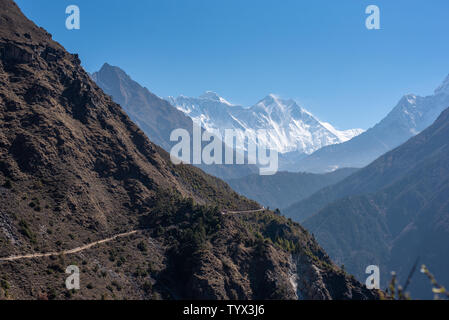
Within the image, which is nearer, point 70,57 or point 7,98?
point 7,98

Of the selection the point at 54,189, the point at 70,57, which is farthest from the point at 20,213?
the point at 70,57

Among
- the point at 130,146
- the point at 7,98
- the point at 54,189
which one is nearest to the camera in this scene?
the point at 54,189

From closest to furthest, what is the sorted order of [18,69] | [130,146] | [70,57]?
[18,69], [130,146], [70,57]

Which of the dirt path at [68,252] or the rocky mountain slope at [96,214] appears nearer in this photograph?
the dirt path at [68,252]

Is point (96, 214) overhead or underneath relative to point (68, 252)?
overhead

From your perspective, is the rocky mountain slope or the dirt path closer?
the dirt path

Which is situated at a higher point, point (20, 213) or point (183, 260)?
point (20, 213)

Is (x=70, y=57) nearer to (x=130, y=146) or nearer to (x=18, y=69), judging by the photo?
(x=18, y=69)
